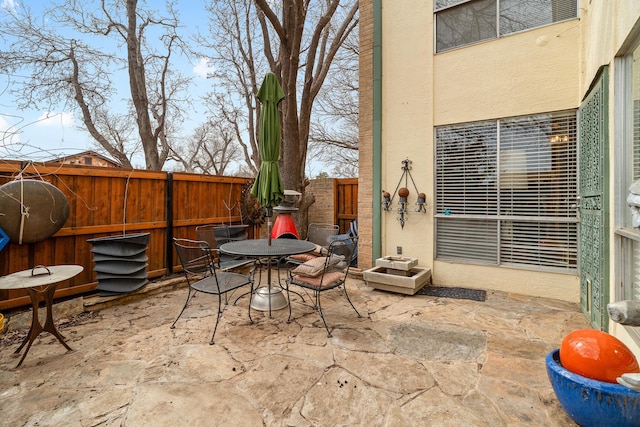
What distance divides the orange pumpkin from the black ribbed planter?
4.28 m

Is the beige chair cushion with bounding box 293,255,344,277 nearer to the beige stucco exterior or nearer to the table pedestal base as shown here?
the table pedestal base

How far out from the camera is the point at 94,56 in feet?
30.1

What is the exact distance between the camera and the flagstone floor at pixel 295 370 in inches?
74.2

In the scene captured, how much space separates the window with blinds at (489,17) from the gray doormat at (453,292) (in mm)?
3480

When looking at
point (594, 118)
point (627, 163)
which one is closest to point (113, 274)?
point (627, 163)

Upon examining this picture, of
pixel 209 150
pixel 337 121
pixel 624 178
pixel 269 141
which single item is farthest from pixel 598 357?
pixel 209 150

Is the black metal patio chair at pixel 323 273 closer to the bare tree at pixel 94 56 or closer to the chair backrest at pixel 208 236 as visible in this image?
the chair backrest at pixel 208 236

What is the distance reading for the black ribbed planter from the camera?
3.73m

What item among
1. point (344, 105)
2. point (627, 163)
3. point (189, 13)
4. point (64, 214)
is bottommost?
point (64, 214)

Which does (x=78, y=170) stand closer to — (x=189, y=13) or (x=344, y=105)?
(x=189, y=13)

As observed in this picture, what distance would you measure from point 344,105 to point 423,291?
1099cm

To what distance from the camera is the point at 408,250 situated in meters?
4.95

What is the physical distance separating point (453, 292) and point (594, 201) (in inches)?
77.7

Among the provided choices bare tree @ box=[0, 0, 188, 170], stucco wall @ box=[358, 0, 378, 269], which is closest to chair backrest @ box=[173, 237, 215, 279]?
stucco wall @ box=[358, 0, 378, 269]
